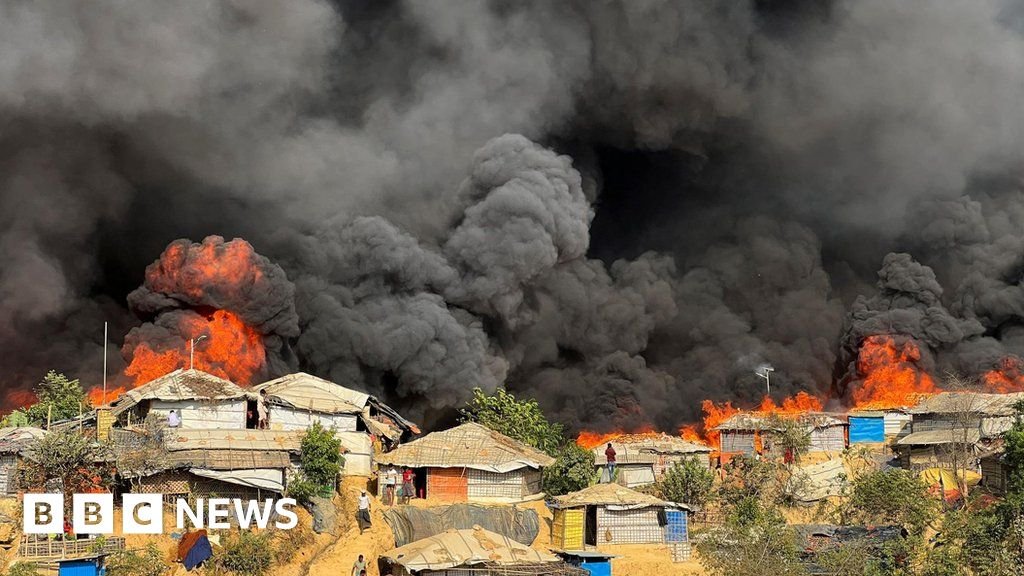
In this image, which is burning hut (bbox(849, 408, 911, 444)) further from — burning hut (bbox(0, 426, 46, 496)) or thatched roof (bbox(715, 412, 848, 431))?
burning hut (bbox(0, 426, 46, 496))

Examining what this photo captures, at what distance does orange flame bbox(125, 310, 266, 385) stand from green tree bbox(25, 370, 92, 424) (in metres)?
3.06

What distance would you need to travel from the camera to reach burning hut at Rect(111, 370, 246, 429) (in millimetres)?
43344

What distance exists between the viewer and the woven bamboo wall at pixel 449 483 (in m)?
42.5

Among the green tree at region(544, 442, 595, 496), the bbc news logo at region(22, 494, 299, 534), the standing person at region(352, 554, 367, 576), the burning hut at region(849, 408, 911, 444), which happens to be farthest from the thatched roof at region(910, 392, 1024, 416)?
the bbc news logo at region(22, 494, 299, 534)

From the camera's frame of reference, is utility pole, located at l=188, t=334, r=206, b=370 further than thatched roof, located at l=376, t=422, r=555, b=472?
Yes

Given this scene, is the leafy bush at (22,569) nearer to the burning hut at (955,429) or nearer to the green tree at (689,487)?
the green tree at (689,487)

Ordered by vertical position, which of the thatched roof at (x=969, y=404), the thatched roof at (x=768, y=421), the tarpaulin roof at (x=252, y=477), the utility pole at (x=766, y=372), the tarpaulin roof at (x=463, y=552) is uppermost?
the utility pole at (x=766, y=372)

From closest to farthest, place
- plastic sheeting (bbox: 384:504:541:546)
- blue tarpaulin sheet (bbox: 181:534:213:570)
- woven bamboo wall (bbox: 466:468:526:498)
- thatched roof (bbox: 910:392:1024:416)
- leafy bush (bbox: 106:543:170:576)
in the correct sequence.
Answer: leafy bush (bbox: 106:543:170:576) < blue tarpaulin sheet (bbox: 181:534:213:570) < plastic sheeting (bbox: 384:504:541:546) < woven bamboo wall (bbox: 466:468:526:498) < thatched roof (bbox: 910:392:1024:416)

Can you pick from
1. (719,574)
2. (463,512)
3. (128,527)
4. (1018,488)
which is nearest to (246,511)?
(128,527)

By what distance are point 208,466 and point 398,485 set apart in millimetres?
7574

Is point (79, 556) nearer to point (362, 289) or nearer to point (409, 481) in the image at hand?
point (409, 481)

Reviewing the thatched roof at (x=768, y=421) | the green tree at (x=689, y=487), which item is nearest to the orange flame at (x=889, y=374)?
the thatched roof at (x=768, y=421)

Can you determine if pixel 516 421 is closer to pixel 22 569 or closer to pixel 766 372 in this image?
pixel 766 372

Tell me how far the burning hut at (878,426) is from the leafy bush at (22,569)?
33045 mm
